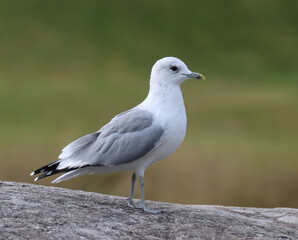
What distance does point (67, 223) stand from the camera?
4980mm

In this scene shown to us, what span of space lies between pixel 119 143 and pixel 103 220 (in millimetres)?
894

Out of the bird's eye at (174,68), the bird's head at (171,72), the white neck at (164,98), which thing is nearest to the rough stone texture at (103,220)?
the white neck at (164,98)

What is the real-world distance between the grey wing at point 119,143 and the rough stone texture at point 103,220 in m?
0.48

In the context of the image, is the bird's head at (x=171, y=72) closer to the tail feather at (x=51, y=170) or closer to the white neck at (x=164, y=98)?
the white neck at (x=164, y=98)

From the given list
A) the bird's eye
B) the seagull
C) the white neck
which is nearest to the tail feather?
the seagull

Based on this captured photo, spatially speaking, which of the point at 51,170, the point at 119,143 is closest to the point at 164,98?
the point at 119,143

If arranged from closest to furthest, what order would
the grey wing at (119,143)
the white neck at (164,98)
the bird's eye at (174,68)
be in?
the grey wing at (119,143), the white neck at (164,98), the bird's eye at (174,68)

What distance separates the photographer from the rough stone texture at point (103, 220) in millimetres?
4816

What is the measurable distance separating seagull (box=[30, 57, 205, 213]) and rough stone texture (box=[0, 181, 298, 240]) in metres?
0.29

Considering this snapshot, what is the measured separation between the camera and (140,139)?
225 inches

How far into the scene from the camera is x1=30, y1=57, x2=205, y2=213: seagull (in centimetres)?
570

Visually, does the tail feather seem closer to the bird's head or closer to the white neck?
the white neck

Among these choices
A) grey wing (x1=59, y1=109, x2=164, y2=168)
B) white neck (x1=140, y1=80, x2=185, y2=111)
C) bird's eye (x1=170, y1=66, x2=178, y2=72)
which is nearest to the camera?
grey wing (x1=59, y1=109, x2=164, y2=168)

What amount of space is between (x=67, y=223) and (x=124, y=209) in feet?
3.39
